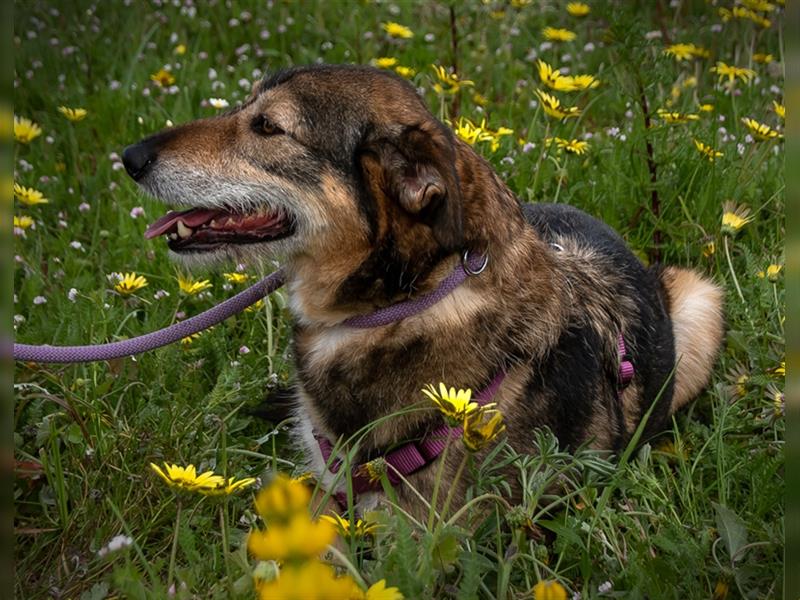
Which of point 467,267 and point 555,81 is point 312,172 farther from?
point 555,81

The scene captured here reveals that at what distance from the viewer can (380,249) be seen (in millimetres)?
2852

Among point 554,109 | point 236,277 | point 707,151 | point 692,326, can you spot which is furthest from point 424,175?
point 707,151

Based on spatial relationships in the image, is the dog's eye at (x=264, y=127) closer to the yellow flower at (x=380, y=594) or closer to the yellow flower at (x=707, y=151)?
the yellow flower at (x=380, y=594)

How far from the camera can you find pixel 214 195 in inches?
121

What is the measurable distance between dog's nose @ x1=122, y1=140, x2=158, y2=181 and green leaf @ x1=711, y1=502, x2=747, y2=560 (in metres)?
1.99

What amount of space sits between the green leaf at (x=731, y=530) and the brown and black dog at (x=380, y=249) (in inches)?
23.3

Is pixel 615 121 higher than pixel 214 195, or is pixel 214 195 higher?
pixel 214 195

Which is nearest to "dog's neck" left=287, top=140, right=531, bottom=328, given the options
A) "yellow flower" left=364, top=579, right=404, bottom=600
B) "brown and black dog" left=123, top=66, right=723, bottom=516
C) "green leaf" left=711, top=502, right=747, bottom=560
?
"brown and black dog" left=123, top=66, right=723, bottom=516

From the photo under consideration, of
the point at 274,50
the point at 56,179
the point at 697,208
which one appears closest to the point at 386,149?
the point at 697,208

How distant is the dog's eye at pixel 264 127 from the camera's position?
3051mm

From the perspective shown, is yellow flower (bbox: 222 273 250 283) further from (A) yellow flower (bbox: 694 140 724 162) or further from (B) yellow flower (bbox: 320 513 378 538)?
(A) yellow flower (bbox: 694 140 724 162)

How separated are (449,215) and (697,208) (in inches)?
89.5

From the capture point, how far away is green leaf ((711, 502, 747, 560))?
2395 millimetres

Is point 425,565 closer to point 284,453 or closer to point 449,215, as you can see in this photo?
point 449,215
